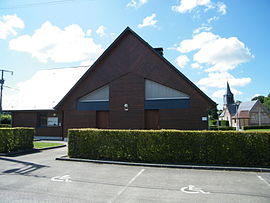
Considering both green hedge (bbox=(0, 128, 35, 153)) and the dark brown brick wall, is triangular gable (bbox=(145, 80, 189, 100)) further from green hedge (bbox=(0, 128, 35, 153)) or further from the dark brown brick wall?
green hedge (bbox=(0, 128, 35, 153))

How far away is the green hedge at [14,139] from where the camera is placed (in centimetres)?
1134

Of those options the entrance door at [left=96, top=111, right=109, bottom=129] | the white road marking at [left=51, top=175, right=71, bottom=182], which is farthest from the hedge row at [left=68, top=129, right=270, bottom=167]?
the entrance door at [left=96, top=111, right=109, bottom=129]

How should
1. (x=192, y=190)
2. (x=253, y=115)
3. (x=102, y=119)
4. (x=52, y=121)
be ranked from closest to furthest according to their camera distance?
(x=192, y=190) < (x=102, y=119) < (x=52, y=121) < (x=253, y=115)

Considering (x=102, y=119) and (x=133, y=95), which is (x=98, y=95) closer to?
(x=102, y=119)

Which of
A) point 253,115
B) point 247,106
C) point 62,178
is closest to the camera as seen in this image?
point 62,178

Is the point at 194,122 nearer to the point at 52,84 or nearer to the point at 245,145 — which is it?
the point at 245,145

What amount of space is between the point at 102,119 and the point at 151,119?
4.29 m

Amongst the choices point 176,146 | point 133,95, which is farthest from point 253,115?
point 176,146

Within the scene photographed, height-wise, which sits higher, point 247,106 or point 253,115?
point 247,106

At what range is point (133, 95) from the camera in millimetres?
16328

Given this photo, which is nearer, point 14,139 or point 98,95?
point 14,139

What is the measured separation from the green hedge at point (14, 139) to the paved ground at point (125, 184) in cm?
323

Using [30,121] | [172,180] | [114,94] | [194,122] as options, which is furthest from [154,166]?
[30,121]

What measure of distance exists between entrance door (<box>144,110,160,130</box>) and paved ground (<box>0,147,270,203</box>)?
770cm
